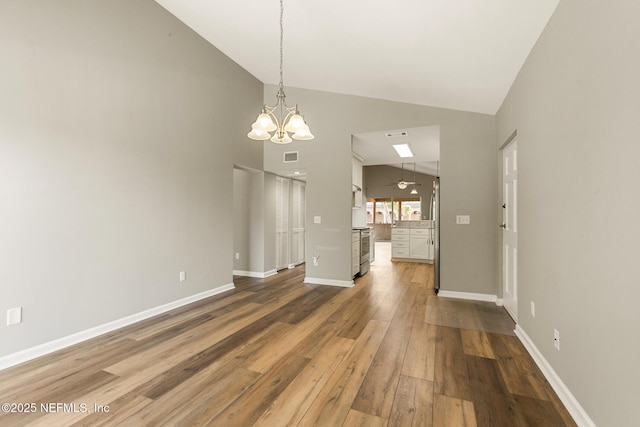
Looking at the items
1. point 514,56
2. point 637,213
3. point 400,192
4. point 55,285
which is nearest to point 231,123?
point 55,285

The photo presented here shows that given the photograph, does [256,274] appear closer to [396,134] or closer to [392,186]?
[396,134]

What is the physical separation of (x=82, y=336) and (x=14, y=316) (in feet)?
1.91

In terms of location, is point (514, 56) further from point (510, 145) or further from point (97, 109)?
point (97, 109)

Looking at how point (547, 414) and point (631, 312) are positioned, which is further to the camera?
point (547, 414)

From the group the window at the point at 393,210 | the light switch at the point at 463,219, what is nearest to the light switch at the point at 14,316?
the light switch at the point at 463,219

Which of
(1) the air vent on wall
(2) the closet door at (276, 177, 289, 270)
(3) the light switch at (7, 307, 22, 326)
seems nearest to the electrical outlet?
(1) the air vent on wall

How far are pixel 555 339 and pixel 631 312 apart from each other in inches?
38.4

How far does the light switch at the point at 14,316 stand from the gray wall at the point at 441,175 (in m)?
3.67

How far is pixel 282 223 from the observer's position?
246 inches

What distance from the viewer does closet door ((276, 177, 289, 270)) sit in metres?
6.10

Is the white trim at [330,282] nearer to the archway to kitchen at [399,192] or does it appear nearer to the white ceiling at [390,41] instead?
the archway to kitchen at [399,192]

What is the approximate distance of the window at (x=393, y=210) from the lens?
501 inches

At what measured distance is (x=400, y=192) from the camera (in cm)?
1262

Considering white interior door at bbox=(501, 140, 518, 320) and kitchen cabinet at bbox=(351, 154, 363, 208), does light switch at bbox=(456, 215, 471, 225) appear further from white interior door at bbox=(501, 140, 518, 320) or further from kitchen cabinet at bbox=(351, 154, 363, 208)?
kitchen cabinet at bbox=(351, 154, 363, 208)
